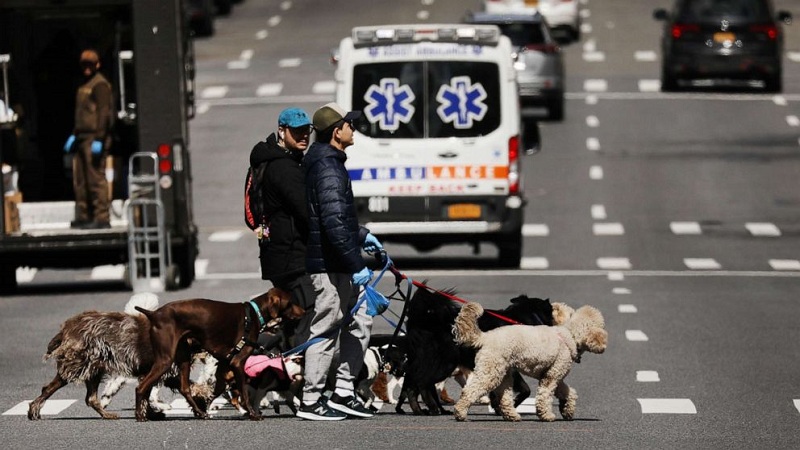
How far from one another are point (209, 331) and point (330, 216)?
36.2 inches

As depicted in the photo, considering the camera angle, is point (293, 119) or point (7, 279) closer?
point (293, 119)

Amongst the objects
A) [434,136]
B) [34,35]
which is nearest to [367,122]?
[434,136]

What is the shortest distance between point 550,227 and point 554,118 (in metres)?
8.79

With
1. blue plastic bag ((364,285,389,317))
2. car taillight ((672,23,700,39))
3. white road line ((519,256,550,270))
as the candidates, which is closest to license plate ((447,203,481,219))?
white road line ((519,256,550,270))

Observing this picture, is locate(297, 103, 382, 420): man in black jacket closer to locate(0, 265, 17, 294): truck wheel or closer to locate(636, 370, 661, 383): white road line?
locate(636, 370, 661, 383): white road line

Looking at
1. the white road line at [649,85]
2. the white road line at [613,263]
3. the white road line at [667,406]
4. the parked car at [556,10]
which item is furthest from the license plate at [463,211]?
the parked car at [556,10]

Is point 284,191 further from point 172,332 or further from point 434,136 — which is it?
point 434,136

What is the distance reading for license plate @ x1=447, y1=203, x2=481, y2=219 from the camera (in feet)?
69.5

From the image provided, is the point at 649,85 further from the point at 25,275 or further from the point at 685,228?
the point at 25,275

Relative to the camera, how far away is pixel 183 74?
20.1 metres

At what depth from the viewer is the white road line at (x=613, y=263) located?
72.4 ft

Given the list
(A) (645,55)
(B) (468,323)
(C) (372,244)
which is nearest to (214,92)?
(A) (645,55)

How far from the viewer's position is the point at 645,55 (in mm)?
42500

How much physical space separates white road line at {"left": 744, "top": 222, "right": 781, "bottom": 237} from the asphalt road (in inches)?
1.9
